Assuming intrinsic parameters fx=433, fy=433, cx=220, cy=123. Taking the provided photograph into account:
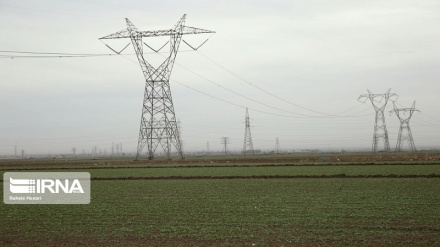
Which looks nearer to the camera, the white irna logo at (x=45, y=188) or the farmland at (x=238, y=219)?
the farmland at (x=238, y=219)

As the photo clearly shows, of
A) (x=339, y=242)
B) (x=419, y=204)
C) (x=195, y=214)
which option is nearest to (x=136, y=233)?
(x=195, y=214)

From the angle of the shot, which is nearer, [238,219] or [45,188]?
[238,219]

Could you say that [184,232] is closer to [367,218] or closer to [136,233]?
[136,233]

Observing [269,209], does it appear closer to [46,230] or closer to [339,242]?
[339,242]

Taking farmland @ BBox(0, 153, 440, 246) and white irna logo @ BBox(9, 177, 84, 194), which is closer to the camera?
farmland @ BBox(0, 153, 440, 246)

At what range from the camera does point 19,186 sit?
125 ft

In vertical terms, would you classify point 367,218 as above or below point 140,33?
below

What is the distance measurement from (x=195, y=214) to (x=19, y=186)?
73.8 feet

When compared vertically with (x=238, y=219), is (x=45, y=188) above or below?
above

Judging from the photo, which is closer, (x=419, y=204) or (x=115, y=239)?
(x=115, y=239)

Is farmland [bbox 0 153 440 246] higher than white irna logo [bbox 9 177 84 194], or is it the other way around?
white irna logo [bbox 9 177 84 194]

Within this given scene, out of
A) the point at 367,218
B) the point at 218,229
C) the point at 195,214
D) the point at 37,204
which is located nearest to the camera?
the point at 218,229

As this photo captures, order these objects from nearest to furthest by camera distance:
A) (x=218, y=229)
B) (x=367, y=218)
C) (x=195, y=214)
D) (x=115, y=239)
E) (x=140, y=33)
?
(x=115, y=239) < (x=218, y=229) < (x=367, y=218) < (x=195, y=214) < (x=140, y=33)

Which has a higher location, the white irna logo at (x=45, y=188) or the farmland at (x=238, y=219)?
the white irna logo at (x=45, y=188)
